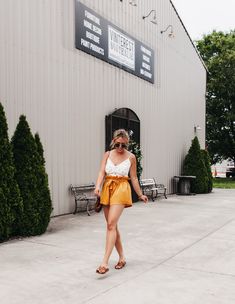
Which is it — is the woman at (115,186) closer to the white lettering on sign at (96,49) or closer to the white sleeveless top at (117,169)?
the white sleeveless top at (117,169)

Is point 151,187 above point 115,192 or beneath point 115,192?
beneath

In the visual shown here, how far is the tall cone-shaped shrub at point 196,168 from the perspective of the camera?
1717cm

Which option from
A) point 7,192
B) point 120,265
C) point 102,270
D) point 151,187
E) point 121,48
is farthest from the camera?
point 151,187

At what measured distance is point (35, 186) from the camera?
749cm

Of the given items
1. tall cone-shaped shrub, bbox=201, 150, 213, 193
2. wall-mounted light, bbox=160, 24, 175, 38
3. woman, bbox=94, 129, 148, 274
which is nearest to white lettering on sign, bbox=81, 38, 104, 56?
wall-mounted light, bbox=160, 24, 175, 38

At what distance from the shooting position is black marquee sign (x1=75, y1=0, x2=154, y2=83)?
11.1 m

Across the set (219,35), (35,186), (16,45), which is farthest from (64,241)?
(219,35)

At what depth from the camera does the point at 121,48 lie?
43.3 feet

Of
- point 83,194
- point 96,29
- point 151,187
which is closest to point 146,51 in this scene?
point 96,29

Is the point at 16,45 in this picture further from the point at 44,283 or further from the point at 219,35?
the point at 219,35

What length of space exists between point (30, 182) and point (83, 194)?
3.45 m

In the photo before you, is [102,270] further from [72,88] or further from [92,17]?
[92,17]

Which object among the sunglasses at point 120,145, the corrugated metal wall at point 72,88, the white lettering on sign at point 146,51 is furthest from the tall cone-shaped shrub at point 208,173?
the sunglasses at point 120,145

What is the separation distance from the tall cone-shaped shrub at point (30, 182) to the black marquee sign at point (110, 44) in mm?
4236
